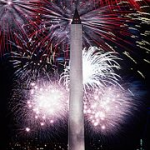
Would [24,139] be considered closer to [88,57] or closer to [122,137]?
[122,137]

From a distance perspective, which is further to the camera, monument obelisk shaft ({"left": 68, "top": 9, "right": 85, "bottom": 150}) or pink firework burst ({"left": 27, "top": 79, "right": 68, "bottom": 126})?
pink firework burst ({"left": 27, "top": 79, "right": 68, "bottom": 126})

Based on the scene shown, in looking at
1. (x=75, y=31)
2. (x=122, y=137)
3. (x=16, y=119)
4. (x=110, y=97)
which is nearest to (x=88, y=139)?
(x=122, y=137)

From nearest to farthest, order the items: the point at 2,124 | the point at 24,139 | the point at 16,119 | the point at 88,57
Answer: the point at 88,57
the point at 2,124
the point at 16,119
the point at 24,139

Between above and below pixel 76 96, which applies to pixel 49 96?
below

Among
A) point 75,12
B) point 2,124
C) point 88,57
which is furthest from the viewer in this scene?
point 2,124

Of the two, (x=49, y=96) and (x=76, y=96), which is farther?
(x=49, y=96)

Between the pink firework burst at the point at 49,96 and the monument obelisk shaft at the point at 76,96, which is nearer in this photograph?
the monument obelisk shaft at the point at 76,96

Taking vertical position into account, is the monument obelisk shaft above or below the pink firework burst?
above

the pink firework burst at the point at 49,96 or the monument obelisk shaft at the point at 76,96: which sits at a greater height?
the monument obelisk shaft at the point at 76,96
